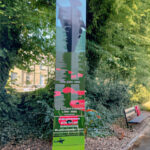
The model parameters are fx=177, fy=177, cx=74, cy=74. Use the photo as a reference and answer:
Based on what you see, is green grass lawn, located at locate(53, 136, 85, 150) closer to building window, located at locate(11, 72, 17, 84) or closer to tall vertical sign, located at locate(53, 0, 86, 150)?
tall vertical sign, located at locate(53, 0, 86, 150)

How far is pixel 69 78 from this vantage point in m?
3.83

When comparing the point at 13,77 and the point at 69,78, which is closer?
the point at 69,78

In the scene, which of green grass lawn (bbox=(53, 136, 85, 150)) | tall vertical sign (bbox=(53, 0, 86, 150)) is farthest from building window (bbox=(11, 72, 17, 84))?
green grass lawn (bbox=(53, 136, 85, 150))

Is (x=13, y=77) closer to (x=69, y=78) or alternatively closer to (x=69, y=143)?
(x=69, y=78)

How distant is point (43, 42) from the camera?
571 cm

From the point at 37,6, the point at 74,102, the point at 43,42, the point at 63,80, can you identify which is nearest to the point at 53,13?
the point at 37,6

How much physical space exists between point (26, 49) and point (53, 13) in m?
1.45

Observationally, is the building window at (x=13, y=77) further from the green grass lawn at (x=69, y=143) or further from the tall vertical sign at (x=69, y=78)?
the green grass lawn at (x=69, y=143)

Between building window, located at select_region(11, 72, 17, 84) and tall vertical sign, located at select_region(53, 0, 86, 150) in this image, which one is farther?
building window, located at select_region(11, 72, 17, 84)

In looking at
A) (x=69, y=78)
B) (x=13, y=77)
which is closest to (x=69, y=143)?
(x=69, y=78)

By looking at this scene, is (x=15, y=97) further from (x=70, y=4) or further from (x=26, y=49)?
(x=70, y=4)

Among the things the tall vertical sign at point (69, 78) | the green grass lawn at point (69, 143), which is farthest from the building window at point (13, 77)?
the green grass lawn at point (69, 143)

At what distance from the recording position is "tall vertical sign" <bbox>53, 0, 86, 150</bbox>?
12.4 ft

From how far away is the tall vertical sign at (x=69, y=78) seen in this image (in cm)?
377
